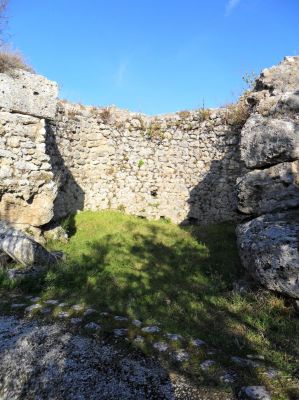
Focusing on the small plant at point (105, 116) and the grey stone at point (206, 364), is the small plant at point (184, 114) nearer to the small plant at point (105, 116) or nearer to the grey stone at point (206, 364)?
the small plant at point (105, 116)

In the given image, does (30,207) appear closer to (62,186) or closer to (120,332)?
(62,186)

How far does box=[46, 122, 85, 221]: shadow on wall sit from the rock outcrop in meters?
7.04

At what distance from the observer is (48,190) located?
10.3 meters

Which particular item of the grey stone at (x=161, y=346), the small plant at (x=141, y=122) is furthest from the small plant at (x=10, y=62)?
the grey stone at (x=161, y=346)

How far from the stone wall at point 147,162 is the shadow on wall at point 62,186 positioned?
1.5 inches

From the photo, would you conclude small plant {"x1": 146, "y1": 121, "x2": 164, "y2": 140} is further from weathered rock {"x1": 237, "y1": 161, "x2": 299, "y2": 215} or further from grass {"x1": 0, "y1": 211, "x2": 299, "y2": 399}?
weathered rock {"x1": 237, "y1": 161, "x2": 299, "y2": 215}

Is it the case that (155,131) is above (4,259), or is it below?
above

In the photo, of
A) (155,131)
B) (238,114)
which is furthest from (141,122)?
(238,114)

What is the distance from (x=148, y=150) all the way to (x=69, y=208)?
398cm

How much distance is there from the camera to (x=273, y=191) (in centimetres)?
824

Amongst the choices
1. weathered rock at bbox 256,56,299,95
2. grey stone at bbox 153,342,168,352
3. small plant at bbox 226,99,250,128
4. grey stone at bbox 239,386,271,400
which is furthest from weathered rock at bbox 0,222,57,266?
small plant at bbox 226,99,250,128

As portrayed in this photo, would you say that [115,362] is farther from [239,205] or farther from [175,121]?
[175,121]

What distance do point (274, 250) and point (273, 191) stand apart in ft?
5.94

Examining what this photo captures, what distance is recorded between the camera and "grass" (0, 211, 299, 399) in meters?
5.52
